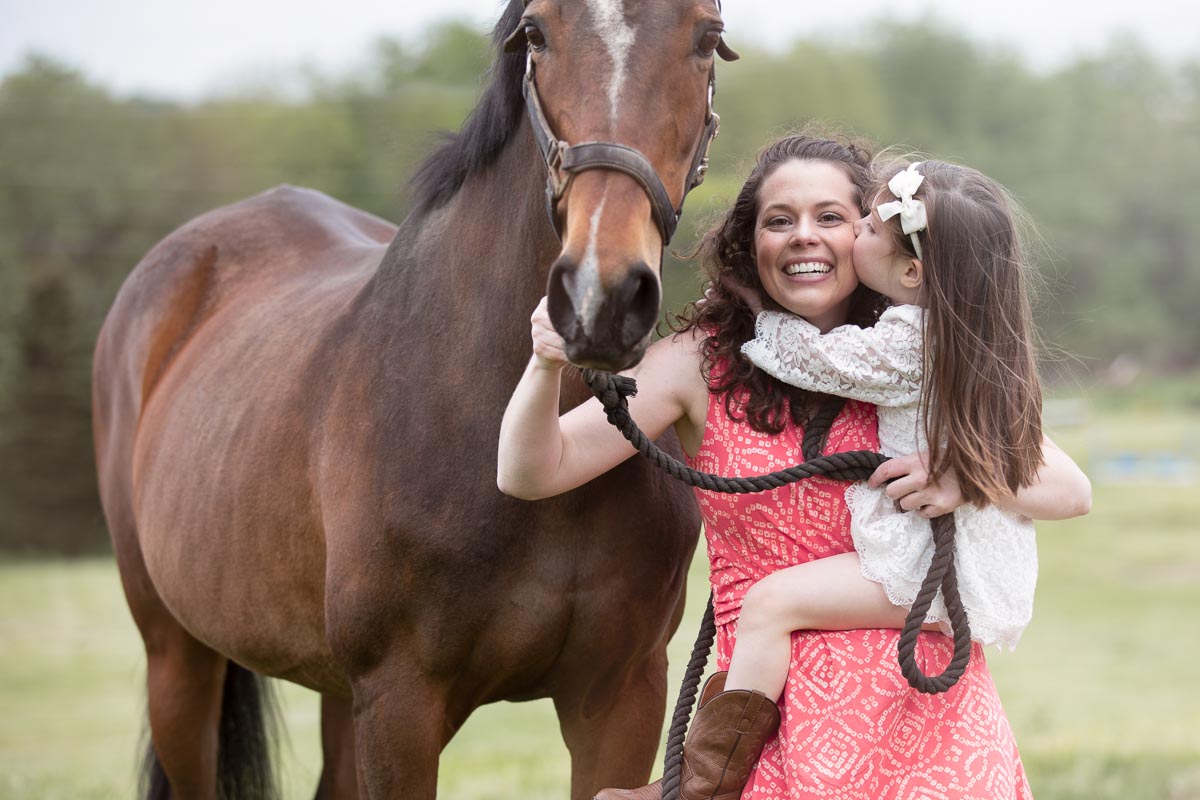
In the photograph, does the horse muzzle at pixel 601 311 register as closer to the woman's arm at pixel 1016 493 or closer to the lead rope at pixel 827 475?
the lead rope at pixel 827 475

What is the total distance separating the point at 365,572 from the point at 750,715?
771 millimetres

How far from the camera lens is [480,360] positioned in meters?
2.24

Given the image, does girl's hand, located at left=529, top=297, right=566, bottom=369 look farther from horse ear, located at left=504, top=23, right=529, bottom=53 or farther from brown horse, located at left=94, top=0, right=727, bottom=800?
horse ear, located at left=504, top=23, right=529, bottom=53

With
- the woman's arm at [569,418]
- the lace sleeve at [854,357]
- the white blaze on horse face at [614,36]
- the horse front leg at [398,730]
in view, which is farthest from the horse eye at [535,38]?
the horse front leg at [398,730]

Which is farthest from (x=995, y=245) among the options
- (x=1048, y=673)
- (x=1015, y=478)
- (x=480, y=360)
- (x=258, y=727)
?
(x=1048, y=673)

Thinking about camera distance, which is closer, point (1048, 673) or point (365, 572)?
point (365, 572)

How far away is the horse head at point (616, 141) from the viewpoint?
5.20 ft

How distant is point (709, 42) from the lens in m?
1.86

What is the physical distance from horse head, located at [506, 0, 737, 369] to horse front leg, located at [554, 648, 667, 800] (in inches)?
42.2

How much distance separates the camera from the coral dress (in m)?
1.97

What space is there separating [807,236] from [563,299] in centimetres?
64

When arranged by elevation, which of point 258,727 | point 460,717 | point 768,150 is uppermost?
point 768,150

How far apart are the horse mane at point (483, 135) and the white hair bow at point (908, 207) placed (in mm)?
699

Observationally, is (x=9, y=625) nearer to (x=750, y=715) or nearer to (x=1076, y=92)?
(x=750, y=715)
